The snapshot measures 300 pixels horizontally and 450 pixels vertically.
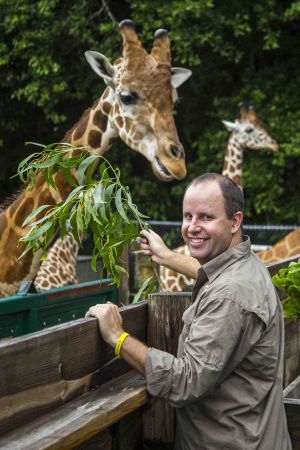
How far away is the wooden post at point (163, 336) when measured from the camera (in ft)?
8.21

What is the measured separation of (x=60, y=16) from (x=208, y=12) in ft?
9.37

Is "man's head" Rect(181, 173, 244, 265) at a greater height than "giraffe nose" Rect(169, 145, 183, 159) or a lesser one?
lesser

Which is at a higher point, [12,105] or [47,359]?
[12,105]

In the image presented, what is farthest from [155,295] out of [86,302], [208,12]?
[208,12]

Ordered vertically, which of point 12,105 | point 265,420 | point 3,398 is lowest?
point 265,420

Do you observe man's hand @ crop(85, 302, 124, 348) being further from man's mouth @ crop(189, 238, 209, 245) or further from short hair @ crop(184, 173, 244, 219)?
short hair @ crop(184, 173, 244, 219)

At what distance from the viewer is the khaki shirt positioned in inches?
79.8

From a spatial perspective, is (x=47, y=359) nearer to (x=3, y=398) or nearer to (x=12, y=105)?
(x=3, y=398)

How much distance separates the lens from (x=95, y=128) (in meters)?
5.43

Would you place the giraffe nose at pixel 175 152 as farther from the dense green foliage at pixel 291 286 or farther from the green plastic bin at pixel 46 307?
the dense green foliage at pixel 291 286

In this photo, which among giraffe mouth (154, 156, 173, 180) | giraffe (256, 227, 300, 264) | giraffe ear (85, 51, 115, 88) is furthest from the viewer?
giraffe (256, 227, 300, 264)

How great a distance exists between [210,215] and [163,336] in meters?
0.56

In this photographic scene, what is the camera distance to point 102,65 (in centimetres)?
571

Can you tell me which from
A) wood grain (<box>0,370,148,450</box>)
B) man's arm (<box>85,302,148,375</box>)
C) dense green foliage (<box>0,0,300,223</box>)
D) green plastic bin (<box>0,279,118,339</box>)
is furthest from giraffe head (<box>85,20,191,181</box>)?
dense green foliage (<box>0,0,300,223</box>)
